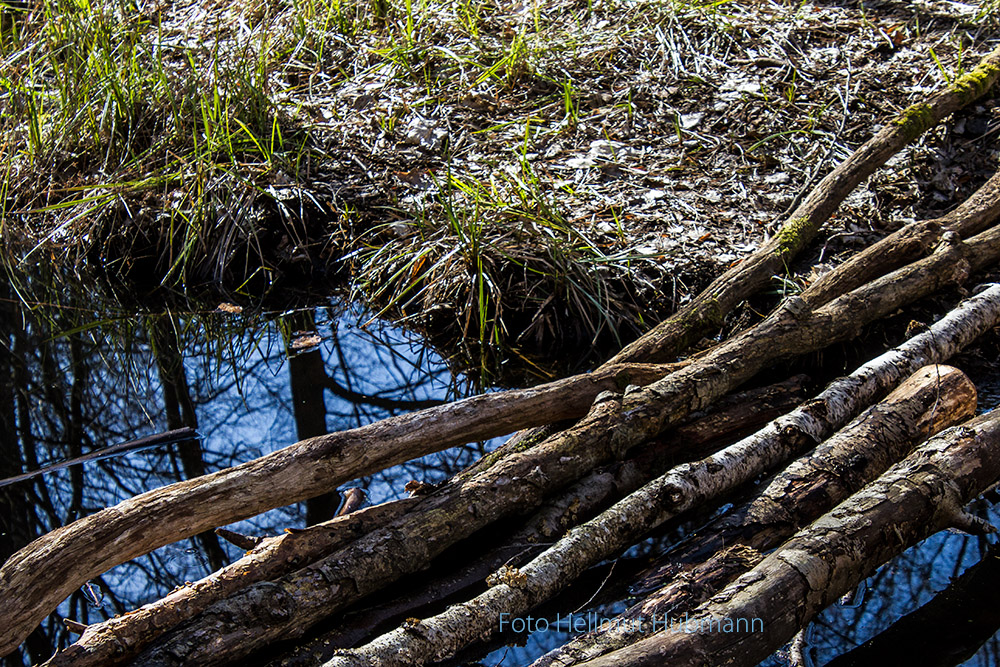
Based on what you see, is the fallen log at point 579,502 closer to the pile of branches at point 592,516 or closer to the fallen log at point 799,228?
the pile of branches at point 592,516

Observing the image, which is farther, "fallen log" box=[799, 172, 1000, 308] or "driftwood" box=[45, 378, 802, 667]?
"fallen log" box=[799, 172, 1000, 308]

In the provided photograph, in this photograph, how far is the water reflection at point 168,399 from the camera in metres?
2.96

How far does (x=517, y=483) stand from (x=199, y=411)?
67.5 inches

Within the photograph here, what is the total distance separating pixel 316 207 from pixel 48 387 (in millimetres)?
1628

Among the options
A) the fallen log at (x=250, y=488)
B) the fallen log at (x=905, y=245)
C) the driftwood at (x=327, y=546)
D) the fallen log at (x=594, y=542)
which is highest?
the fallen log at (x=905, y=245)

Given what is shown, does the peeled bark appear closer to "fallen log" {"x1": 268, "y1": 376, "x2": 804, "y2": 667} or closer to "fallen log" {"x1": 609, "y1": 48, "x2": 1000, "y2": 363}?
"fallen log" {"x1": 268, "y1": 376, "x2": 804, "y2": 667}

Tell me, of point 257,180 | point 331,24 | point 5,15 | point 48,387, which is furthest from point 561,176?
point 5,15

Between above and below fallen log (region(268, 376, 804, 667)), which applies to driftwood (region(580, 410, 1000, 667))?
below

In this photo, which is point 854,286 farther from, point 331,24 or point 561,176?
point 331,24

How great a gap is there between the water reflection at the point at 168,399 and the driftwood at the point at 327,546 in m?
0.48

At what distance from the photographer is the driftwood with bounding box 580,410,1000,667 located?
1997 mm

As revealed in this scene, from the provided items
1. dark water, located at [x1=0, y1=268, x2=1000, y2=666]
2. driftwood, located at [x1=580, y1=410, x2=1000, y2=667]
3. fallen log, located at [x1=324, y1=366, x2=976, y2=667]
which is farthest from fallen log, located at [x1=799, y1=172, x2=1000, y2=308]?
dark water, located at [x1=0, y1=268, x2=1000, y2=666]

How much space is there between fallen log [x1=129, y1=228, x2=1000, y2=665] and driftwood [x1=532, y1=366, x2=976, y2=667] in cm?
19

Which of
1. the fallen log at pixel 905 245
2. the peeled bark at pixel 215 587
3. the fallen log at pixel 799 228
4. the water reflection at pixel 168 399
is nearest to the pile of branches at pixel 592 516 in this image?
the peeled bark at pixel 215 587
